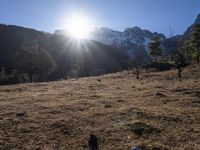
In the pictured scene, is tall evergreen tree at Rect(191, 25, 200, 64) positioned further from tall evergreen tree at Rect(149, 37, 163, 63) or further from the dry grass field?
the dry grass field

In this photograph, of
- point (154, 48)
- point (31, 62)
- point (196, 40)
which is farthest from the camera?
point (154, 48)

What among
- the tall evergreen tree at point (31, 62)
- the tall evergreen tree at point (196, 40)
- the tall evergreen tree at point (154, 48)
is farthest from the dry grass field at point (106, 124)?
the tall evergreen tree at point (154, 48)

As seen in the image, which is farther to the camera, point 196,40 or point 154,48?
point 154,48

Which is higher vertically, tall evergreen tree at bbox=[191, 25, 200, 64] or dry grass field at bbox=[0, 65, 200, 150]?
tall evergreen tree at bbox=[191, 25, 200, 64]

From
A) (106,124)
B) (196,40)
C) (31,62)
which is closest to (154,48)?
(196,40)

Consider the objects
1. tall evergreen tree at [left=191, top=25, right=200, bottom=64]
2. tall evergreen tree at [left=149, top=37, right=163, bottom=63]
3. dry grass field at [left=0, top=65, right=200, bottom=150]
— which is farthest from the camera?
tall evergreen tree at [left=149, top=37, right=163, bottom=63]

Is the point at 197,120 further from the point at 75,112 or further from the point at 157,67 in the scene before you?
the point at 157,67

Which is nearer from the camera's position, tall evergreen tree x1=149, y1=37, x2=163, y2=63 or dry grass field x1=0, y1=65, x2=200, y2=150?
dry grass field x1=0, y1=65, x2=200, y2=150

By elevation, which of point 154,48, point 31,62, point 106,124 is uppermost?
point 154,48

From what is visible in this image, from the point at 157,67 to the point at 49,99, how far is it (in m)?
69.0

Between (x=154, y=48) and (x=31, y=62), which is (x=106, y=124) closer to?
(x=31, y=62)

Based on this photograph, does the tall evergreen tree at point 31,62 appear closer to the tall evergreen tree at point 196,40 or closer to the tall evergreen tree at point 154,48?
the tall evergreen tree at point 154,48

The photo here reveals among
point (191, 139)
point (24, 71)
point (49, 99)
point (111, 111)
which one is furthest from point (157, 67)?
point (191, 139)

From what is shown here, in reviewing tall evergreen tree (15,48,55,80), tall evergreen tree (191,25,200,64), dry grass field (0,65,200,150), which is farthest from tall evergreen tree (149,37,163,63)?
dry grass field (0,65,200,150)
